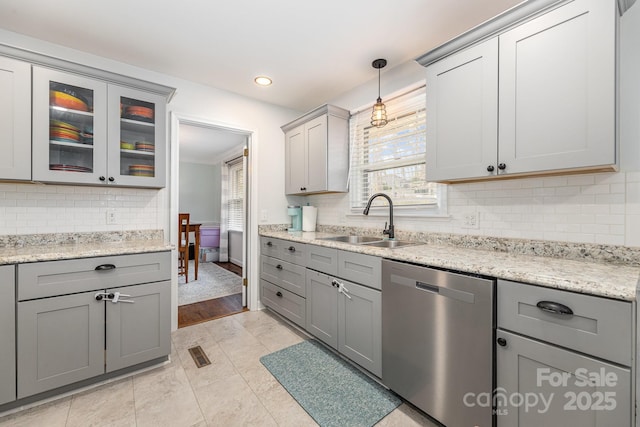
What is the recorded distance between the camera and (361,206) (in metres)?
2.93

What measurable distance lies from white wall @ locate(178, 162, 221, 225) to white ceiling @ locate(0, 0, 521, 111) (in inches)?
181

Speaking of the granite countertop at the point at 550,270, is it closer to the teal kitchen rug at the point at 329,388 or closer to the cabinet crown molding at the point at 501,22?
the teal kitchen rug at the point at 329,388

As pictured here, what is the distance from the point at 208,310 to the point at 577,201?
11.2 feet

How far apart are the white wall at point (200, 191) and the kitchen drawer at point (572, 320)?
6.71m

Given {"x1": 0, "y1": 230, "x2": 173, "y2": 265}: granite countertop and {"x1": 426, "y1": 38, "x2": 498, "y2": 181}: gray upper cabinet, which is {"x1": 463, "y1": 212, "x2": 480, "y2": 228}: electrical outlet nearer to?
{"x1": 426, "y1": 38, "x2": 498, "y2": 181}: gray upper cabinet

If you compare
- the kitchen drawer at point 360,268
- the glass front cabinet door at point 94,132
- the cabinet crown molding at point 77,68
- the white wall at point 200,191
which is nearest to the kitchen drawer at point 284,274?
the kitchen drawer at point 360,268

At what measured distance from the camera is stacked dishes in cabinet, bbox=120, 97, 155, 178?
7.15 ft

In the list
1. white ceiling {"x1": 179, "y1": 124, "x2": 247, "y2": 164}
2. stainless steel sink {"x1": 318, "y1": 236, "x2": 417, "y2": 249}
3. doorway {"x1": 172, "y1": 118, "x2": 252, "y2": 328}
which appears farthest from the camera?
white ceiling {"x1": 179, "y1": 124, "x2": 247, "y2": 164}

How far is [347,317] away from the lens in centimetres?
203

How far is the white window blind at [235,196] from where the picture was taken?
5.70 m

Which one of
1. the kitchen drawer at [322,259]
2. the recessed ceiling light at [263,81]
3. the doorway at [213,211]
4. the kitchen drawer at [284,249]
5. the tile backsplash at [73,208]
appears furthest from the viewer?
the doorway at [213,211]

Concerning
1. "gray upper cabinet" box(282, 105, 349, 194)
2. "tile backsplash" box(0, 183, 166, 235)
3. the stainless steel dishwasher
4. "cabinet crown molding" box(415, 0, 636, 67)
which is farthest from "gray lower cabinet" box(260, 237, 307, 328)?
"cabinet crown molding" box(415, 0, 636, 67)

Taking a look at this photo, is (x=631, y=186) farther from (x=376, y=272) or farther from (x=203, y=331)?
(x=203, y=331)

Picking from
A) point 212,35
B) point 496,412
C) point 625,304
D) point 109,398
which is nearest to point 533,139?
point 625,304
